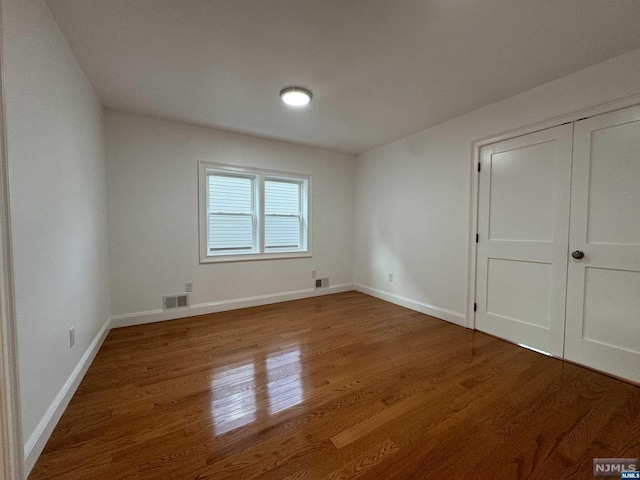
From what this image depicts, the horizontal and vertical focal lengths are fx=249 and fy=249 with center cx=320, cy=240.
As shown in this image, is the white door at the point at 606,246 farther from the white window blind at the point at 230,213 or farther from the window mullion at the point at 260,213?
the white window blind at the point at 230,213

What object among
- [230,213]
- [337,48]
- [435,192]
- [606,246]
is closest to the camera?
[337,48]

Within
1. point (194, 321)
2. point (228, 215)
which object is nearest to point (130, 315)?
point (194, 321)

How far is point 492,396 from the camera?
174 cm

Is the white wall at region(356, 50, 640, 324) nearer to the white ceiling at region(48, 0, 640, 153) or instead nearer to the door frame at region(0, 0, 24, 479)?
the white ceiling at region(48, 0, 640, 153)

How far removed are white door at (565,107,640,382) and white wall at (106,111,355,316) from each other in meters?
3.30

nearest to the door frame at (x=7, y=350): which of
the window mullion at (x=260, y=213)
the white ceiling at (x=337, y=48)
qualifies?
the white ceiling at (x=337, y=48)

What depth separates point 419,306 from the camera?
3.53 meters

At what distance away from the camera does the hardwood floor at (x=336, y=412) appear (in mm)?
1227

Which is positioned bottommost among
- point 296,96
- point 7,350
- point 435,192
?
point 7,350

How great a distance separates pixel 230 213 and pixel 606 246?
4000 mm

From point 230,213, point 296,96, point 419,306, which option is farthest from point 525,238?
point 230,213

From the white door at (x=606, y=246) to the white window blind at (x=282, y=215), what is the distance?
3.33 metres

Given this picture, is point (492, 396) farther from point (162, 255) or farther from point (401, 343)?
point (162, 255)

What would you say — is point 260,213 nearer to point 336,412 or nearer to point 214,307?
point 214,307
